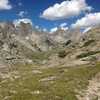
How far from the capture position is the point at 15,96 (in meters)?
54.8

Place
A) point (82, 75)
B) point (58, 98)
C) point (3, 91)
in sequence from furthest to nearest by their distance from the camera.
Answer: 1. point (82, 75)
2. point (3, 91)
3. point (58, 98)

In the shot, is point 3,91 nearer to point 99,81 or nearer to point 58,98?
point 58,98

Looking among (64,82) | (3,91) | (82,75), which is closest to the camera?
(3,91)

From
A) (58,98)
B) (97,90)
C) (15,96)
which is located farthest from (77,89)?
(15,96)

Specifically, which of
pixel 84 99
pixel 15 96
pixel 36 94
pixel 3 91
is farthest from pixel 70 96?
pixel 3 91

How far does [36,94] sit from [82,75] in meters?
23.8

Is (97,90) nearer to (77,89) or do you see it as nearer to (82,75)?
(77,89)

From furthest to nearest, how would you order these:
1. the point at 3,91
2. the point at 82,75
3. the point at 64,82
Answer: the point at 82,75 → the point at 64,82 → the point at 3,91

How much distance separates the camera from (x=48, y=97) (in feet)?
175

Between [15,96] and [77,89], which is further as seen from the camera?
[77,89]

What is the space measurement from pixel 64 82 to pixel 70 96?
13042 millimetres

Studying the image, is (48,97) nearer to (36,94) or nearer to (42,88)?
(36,94)

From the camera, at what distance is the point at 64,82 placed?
222 ft

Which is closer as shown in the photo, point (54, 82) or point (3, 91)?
point (3, 91)
